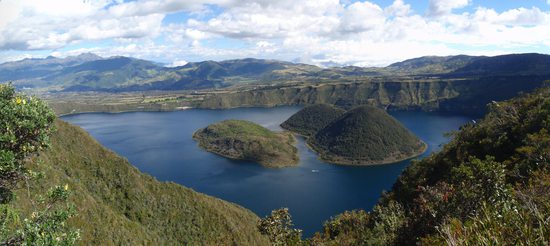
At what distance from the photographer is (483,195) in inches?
890

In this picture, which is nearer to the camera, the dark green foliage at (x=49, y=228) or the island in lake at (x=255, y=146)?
the dark green foliage at (x=49, y=228)

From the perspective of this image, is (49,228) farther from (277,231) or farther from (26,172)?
(277,231)

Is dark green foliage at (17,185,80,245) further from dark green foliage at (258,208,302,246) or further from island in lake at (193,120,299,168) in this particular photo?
island in lake at (193,120,299,168)

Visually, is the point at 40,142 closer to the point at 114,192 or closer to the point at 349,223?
the point at 349,223

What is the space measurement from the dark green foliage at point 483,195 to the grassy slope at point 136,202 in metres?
22.8

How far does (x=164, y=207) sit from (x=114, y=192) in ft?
27.6

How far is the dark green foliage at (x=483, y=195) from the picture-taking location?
1071 cm

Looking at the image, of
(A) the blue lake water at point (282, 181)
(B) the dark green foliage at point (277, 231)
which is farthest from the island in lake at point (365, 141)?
(B) the dark green foliage at point (277, 231)

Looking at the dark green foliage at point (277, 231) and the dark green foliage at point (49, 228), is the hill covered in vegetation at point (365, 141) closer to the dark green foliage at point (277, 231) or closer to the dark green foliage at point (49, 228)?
the dark green foliage at point (277, 231)

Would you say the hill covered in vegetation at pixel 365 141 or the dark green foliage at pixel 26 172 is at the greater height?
the dark green foliage at pixel 26 172

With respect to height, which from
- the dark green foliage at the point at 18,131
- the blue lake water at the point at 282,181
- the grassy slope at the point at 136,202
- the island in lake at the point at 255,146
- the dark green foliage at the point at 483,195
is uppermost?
the dark green foliage at the point at 18,131

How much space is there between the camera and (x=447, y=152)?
68188 millimetres

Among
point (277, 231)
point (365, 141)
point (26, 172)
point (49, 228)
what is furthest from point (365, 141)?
point (49, 228)

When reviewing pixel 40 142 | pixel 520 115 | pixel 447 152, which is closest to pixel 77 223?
pixel 40 142
